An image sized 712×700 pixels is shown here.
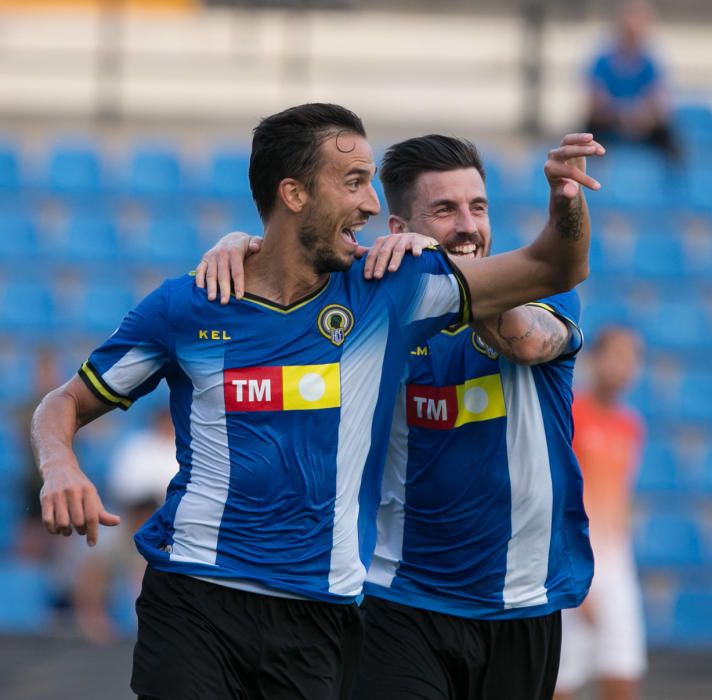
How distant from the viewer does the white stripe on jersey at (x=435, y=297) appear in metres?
4.17

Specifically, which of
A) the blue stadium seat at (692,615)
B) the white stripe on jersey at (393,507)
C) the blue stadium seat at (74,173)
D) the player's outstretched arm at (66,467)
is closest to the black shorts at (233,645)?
the player's outstretched arm at (66,467)

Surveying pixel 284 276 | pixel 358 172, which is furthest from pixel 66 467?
pixel 358 172

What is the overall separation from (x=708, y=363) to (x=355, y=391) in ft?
29.5

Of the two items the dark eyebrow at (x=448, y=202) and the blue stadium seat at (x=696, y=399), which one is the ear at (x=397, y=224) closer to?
the dark eyebrow at (x=448, y=202)

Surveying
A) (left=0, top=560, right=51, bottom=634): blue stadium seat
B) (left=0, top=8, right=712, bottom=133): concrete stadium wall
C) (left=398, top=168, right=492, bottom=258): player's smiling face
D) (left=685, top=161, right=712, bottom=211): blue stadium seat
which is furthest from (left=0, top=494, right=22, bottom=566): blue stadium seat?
(left=398, top=168, right=492, bottom=258): player's smiling face

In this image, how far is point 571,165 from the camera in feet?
12.7

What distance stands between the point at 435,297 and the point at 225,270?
1.93ft

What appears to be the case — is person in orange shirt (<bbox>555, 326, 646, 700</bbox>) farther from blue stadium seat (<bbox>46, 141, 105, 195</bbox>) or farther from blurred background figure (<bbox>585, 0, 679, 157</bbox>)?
blue stadium seat (<bbox>46, 141, 105, 195</bbox>)

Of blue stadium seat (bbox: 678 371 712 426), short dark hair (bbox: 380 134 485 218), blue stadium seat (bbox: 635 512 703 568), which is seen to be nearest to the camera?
short dark hair (bbox: 380 134 485 218)

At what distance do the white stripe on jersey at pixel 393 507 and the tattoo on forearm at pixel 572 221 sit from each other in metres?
0.91

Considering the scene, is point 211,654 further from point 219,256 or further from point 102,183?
point 102,183

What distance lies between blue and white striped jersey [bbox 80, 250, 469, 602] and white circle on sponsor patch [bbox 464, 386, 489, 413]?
0.39 metres

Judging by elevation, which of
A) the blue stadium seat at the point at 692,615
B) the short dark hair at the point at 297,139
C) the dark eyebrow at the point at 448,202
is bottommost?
the blue stadium seat at the point at 692,615

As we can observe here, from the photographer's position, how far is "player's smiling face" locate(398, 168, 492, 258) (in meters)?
4.65
